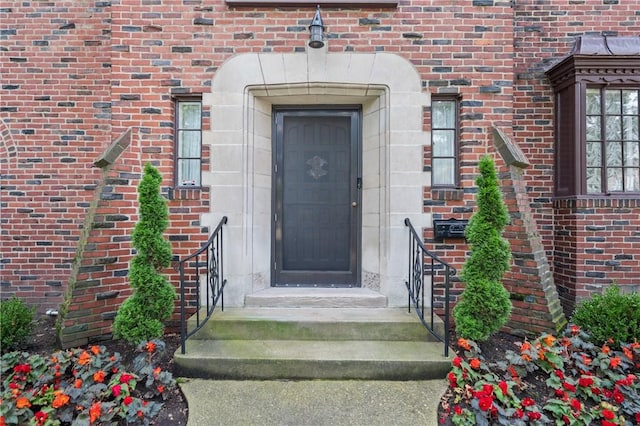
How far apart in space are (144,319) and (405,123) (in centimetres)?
315

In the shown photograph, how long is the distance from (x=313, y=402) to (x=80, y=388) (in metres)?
1.71

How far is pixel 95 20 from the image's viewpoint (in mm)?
4332

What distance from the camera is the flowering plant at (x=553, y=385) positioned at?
2.41 metres

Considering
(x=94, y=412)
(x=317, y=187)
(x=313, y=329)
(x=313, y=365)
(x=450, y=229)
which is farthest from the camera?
(x=317, y=187)

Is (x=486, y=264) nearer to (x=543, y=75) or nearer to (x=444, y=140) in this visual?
(x=444, y=140)

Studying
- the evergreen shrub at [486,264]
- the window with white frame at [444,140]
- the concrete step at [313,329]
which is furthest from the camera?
the window with white frame at [444,140]

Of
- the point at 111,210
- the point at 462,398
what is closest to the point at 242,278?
the point at 111,210

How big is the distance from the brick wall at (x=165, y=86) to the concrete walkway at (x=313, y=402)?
154 cm

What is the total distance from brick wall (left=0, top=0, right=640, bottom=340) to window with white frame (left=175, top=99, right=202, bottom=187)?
12cm

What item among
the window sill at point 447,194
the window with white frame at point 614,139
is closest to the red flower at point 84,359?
the window sill at point 447,194

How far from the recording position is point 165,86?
378cm

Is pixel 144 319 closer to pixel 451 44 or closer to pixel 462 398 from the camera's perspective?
pixel 462 398

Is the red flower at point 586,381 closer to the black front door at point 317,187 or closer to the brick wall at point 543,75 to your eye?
the brick wall at point 543,75

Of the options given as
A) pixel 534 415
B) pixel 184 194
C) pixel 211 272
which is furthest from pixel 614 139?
pixel 184 194
